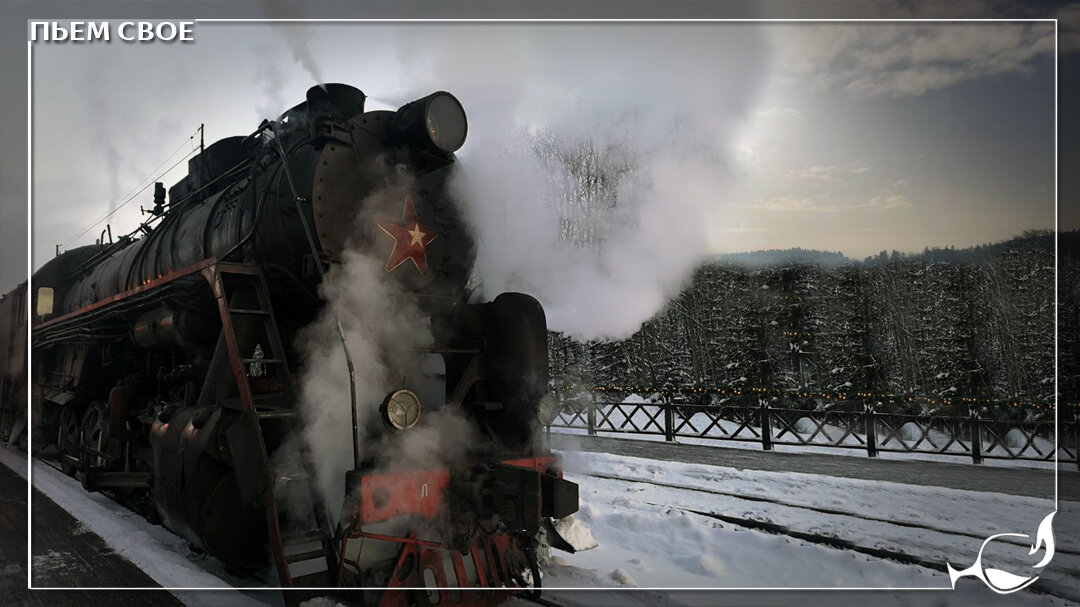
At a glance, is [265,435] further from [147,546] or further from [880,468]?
[880,468]

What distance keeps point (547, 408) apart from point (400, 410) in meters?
1.16

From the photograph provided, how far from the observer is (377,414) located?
12.9 feet

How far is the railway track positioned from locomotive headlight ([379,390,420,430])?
3.89 metres

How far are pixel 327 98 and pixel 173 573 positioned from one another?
3.60 meters

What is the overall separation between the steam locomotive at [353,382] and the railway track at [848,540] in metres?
2.54

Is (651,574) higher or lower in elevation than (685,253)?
lower

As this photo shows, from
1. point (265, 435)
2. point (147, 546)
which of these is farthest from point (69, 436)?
point (265, 435)

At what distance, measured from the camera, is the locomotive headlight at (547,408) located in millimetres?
4293

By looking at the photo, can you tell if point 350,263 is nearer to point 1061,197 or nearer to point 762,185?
point 762,185

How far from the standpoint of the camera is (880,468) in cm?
974

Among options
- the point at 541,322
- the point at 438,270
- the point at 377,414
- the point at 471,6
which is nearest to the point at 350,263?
the point at 438,270

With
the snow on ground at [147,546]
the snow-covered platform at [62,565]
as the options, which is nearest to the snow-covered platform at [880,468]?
the snow on ground at [147,546]
